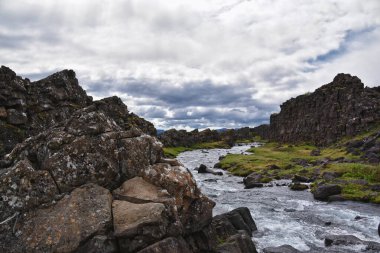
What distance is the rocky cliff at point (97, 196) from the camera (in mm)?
18562

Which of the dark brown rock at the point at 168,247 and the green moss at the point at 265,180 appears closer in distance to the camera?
the dark brown rock at the point at 168,247

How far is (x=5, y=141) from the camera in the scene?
45875mm

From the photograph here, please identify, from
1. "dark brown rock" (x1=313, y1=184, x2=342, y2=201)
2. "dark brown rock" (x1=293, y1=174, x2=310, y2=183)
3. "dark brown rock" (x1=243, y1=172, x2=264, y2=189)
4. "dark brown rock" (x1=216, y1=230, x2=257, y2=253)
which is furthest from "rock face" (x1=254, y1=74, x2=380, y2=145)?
"dark brown rock" (x1=216, y1=230, x2=257, y2=253)

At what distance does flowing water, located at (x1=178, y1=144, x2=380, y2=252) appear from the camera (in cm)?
3831

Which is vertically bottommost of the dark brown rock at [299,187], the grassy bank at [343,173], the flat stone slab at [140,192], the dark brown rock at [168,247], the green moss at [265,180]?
the dark brown rock at [299,187]

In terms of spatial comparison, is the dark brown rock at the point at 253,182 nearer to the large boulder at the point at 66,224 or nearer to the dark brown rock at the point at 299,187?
the dark brown rock at the point at 299,187

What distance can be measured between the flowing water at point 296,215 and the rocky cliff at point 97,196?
40.5 feet

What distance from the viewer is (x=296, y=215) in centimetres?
4906

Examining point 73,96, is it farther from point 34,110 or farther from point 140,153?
point 140,153

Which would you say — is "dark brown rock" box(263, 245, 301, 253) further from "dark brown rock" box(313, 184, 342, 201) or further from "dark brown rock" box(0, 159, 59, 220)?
"dark brown rock" box(313, 184, 342, 201)

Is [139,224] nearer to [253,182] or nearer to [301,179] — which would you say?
[253,182]

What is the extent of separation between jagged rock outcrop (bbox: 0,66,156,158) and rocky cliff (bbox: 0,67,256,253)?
27.6 meters

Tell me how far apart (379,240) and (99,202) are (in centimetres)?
3204

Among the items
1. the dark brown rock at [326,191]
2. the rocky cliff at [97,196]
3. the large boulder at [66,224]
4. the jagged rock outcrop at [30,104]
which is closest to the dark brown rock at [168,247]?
the rocky cliff at [97,196]
